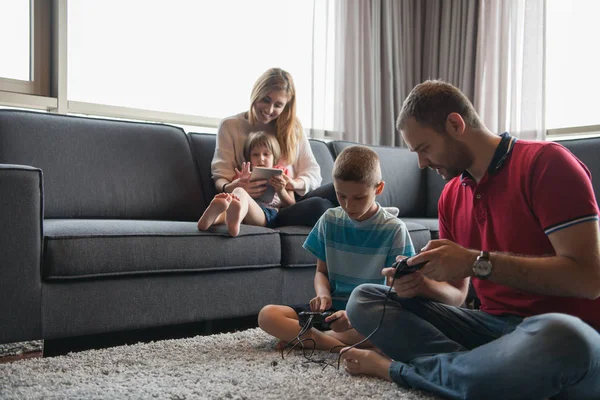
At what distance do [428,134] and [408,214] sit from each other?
88.3 inches

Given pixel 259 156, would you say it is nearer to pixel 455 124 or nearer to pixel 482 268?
pixel 455 124

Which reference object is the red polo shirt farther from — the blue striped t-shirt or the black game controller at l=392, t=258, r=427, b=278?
the blue striped t-shirt

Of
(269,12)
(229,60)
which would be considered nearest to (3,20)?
(229,60)

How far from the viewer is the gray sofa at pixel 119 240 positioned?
5.79ft

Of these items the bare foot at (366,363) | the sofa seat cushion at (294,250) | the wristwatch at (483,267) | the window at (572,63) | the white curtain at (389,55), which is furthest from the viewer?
the white curtain at (389,55)

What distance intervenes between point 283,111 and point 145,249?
121 centimetres

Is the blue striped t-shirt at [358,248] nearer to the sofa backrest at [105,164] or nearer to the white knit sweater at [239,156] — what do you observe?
the white knit sweater at [239,156]

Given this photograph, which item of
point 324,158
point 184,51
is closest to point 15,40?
point 184,51

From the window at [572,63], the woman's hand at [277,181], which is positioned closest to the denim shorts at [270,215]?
the woman's hand at [277,181]

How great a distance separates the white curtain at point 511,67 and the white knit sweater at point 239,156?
68.4 inches

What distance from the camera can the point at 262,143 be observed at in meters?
2.71

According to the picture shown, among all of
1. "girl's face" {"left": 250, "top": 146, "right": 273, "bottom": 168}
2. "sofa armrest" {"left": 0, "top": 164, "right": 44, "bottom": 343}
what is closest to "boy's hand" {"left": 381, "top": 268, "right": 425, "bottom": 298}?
"sofa armrest" {"left": 0, "top": 164, "right": 44, "bottom": 343}

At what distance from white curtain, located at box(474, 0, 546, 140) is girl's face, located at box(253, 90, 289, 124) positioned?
74.3 inches

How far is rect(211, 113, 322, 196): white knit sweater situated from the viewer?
9.02 ft
